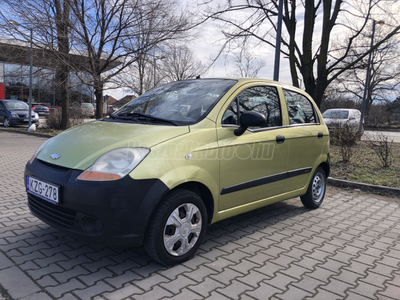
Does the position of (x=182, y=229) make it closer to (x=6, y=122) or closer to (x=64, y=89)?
(x=64, y=89)

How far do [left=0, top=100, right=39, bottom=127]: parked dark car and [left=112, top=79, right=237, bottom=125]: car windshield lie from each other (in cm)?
1664

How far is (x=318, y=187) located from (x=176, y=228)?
2952mm

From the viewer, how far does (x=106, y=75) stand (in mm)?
15750

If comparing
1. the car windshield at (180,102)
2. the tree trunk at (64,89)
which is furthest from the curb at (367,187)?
the tree trunk at (64,89)

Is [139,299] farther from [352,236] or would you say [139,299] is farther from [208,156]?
[352,236]

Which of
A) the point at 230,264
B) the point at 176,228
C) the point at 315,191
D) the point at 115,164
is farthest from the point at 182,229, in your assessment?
the point at 315,191

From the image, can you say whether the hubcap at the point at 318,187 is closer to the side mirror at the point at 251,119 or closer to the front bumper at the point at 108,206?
the side mirror at the point at 251,119

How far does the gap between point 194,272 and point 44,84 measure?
1531cm

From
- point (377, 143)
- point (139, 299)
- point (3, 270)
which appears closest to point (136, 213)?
point (139, 299)

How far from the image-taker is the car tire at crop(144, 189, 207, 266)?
2736 millimetres

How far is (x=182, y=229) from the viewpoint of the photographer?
2934 mm

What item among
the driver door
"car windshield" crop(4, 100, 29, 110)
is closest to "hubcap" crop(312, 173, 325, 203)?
the driver door

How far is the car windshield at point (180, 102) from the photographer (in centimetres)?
337

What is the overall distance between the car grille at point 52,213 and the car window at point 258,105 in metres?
1.71
